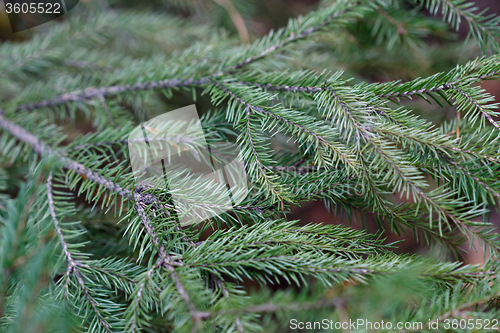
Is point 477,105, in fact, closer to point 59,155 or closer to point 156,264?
point 156,264

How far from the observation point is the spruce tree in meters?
0.38

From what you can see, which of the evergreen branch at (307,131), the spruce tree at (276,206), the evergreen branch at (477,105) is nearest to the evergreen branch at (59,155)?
the spruce tree at (276,206)

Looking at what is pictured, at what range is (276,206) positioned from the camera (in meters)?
0.55

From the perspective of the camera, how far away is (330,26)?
0.74 metres

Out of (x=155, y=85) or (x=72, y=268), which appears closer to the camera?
(x=72, y=268)

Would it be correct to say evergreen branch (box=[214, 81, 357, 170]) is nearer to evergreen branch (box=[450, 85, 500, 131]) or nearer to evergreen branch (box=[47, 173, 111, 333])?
evergreen branch (box=[450, 85, 500, 131])

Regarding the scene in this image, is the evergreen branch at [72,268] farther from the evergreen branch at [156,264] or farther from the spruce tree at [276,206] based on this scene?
the evergreen branch at [156,264]

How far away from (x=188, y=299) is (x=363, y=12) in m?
0.73

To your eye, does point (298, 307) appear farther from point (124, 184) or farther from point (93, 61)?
point (93, 61)

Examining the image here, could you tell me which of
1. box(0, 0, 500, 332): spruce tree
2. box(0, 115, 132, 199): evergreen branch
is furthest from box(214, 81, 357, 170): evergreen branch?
box(0, 115, 132, 199): evergreen branch

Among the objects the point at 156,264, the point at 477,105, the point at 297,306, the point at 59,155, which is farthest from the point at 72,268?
the point at 477,105

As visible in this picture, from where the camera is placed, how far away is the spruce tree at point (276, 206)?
1.26ft

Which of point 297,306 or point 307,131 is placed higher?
point 307,131

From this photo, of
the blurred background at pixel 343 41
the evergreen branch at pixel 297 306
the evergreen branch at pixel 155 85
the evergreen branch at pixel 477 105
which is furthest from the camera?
the blurred background at pixel 343 41
